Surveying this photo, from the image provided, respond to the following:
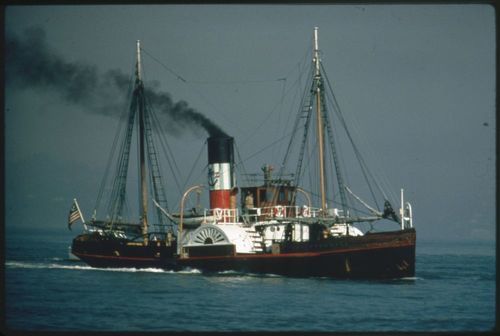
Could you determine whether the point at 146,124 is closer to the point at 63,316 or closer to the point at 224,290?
the point at 224,290

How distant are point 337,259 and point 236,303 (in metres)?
6.16

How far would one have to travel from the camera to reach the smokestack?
121ft

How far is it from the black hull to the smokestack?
2.29 meters

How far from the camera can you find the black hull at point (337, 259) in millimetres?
32938

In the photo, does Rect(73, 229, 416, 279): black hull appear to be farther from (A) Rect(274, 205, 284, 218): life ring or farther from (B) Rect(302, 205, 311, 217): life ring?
(B) Rect(302, 205, 311, 217): life ring

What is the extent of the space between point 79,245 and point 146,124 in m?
5.65

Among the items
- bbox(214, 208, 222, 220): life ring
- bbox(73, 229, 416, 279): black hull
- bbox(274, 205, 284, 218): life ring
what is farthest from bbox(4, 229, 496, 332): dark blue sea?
bbox(274, 205, 284, 218): life ring

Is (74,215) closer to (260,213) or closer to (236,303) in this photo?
(260,213)

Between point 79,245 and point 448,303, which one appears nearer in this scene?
point 448,303

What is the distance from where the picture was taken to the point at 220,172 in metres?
37.0

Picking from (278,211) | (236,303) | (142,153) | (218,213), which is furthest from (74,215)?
(236,303)

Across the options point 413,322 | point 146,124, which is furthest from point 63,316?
point 146,124

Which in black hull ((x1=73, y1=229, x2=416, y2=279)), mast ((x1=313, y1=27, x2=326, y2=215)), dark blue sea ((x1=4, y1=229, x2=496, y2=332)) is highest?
mast ((x1=313, y1=27, x2=326, y2=215))

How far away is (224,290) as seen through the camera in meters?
30.8
